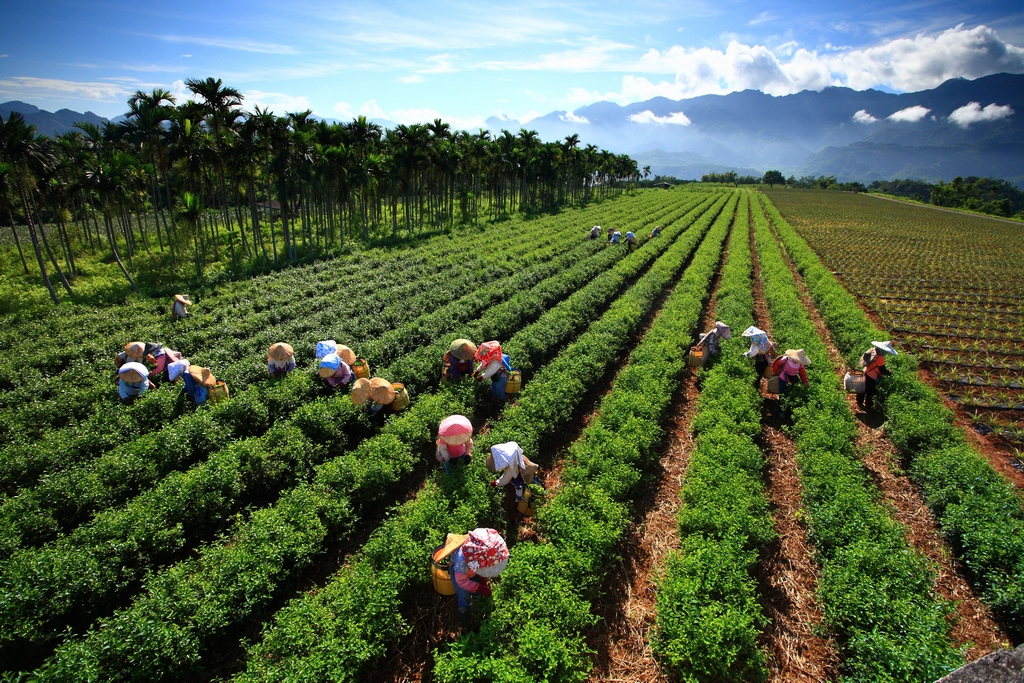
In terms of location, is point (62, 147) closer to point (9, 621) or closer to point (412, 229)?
point (412, 229)

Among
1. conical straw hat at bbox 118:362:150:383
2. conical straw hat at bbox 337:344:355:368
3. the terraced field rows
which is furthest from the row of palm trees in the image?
conical straw hat at bbox 337:344:355:368

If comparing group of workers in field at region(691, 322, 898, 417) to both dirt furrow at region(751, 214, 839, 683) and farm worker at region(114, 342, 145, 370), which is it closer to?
dirt furrow at region(751, 214, 839, 683)

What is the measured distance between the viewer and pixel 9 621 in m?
5.51

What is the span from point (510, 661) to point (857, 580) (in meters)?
5.15

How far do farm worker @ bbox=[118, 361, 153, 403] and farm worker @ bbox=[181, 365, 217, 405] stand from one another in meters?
0.93

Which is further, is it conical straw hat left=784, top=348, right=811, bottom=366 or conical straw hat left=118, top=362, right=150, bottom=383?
conical straw hat left=784, top=348, right=811, bottom=366

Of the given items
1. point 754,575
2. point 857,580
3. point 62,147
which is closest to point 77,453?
point 754,575

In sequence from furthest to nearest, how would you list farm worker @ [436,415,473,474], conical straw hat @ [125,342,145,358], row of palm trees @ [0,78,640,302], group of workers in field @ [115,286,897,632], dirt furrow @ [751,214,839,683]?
row of palm trees @ [0,78,640,302], conical straw hat @ [125,342,145,358], group of workers in field @ [115,286,897,632], farm worker @ [436,415,473,474], dirt furrow @ [751,214,839,683]

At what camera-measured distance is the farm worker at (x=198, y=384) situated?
441 inches

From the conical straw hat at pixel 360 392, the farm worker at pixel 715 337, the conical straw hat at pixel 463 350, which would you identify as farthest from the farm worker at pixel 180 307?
the farm worker at pixel 715 337

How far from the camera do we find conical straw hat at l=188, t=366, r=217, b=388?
1122 centimetres

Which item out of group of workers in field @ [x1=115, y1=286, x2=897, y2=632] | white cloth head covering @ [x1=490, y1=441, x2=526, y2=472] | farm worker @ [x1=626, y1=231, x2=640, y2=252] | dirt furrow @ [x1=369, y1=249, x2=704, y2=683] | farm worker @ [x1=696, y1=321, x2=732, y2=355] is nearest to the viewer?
dirt furrow @ [x1=369, y1=249, x2=704, y2=683]

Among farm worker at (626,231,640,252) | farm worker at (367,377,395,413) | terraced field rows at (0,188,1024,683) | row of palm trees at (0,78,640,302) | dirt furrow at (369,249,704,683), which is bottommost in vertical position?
dirt furrow at (369,249,704,683)

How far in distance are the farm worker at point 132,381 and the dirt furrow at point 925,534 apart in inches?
647
